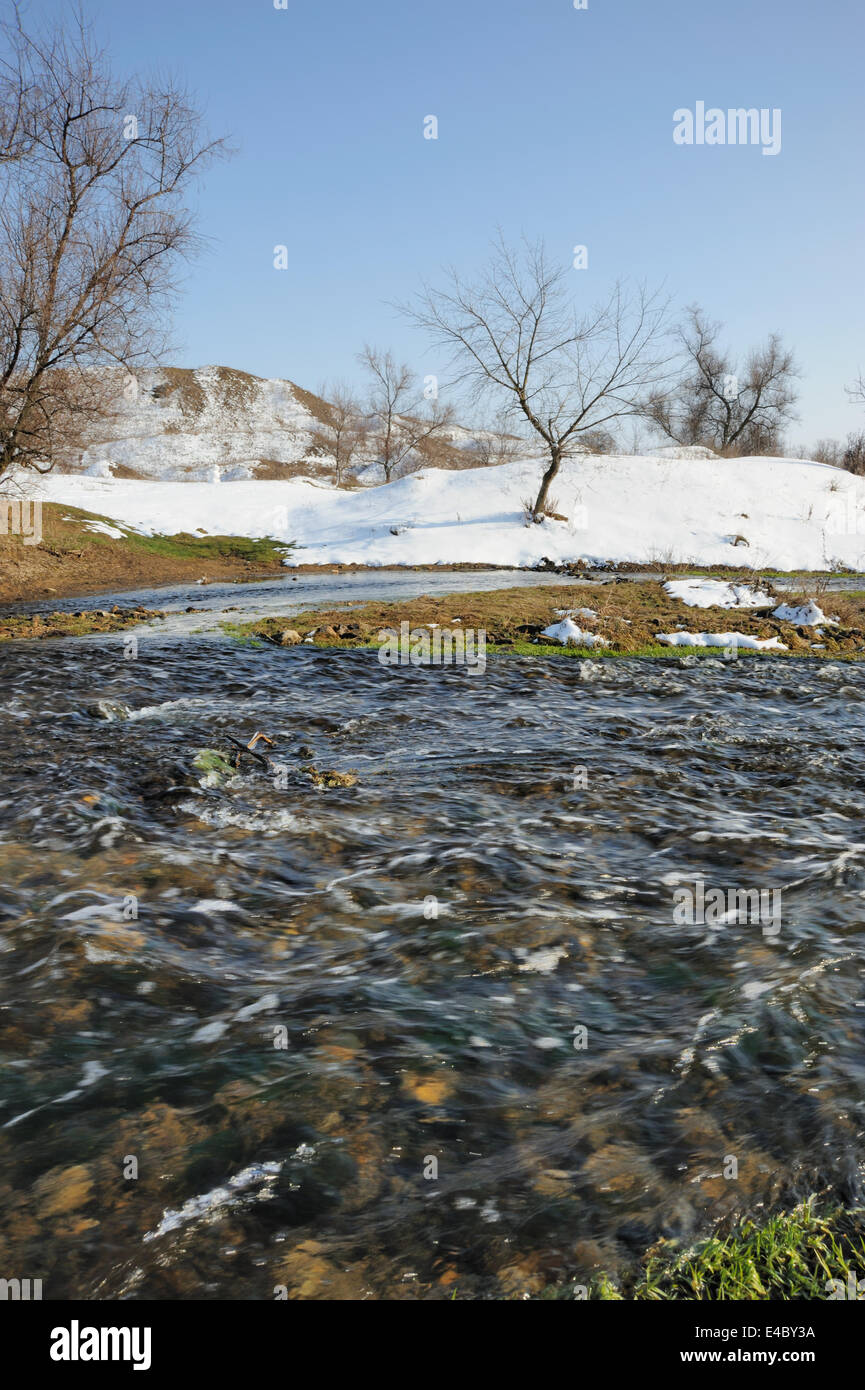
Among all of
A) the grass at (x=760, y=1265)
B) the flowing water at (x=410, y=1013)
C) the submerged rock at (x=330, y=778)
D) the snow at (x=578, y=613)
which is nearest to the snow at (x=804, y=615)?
the snow at (x=578, y=613)

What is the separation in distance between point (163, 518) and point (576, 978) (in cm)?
3082

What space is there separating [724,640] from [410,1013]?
483 inches

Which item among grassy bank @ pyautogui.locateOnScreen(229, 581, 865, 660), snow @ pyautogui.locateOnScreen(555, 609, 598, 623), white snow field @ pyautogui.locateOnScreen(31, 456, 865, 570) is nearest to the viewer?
grassy bank @ pyautogui.locateOnScreen(229, 581, 865, 660)

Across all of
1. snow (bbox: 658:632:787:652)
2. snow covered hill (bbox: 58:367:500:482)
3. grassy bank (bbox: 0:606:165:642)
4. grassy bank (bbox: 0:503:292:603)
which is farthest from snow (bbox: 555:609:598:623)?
snow covered hill (bbox: 58:367:500:482)

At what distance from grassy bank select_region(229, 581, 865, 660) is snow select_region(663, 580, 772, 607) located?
1.50 feet

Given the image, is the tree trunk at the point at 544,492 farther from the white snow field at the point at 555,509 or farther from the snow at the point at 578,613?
the snow at the point at 578,613

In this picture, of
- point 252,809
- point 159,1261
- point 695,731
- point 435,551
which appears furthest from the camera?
point 435,551

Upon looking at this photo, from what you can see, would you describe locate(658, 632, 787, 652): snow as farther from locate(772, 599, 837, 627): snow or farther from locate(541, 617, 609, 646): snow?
locate(772, 599, 837, 627): snow

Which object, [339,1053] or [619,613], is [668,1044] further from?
[619,613]

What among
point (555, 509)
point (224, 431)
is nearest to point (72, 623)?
point (555, 509)

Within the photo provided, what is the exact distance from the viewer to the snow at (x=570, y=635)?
1471 cm

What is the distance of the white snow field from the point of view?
95.1 feet

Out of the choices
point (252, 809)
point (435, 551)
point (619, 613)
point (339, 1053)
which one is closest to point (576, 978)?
point (339, 1053)

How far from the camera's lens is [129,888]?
5.60 meters
